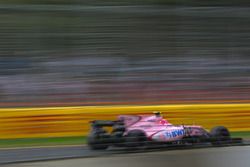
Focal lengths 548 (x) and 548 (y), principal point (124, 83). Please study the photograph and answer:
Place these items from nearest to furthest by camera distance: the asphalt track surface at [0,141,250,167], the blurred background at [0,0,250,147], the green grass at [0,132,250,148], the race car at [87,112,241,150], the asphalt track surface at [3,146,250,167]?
the asphalt track surface at [3,146,250,167]
the asphalt track surface at [0,141,250,167]
the race car at [87,112,241,150]
the green grass at [0,132,250,148]
the blurred background at [0,0,250,147]

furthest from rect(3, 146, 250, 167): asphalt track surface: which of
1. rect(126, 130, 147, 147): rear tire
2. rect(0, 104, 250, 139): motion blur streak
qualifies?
rect(0, 104, 250, 139): motion blur streak

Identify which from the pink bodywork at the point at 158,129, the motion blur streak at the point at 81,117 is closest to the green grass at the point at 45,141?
the motion blur streak at the point at 81,117

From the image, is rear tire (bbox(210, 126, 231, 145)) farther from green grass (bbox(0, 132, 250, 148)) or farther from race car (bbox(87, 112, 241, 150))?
green grass (bbox(0, 132, 250, 148))

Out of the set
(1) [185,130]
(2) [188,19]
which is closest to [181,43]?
(2) [188,19]

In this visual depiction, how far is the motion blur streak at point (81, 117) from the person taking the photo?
31.7 ft

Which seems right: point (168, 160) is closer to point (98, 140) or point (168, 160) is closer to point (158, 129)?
point (158, 129)

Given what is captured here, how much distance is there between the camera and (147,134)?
7.58 m

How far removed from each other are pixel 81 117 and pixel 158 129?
256cm

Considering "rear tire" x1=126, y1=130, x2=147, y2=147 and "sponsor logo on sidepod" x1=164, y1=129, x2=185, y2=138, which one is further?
"sponsor logo on sidepod" x1=164, y1=129, x2=185, y2=138

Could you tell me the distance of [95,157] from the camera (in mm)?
5961

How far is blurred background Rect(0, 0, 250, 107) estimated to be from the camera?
13.2 metres

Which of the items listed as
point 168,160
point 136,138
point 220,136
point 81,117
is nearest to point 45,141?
point 81,117

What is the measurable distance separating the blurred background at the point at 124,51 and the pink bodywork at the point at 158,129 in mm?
4979

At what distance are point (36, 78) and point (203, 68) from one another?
13.9 ft
